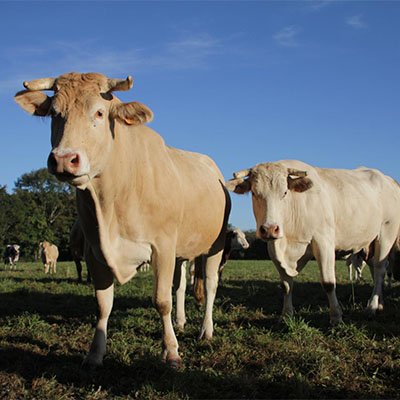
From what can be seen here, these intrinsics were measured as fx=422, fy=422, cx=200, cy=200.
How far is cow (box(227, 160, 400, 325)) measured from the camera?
6493mm

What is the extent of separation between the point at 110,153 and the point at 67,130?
659mm

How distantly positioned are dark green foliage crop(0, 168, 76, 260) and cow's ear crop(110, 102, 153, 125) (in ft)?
185

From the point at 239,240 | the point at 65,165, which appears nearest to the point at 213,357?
the point at 65,165

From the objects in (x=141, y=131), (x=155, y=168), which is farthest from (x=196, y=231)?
(x=141, y=131)

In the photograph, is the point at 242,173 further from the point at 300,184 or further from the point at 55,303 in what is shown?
the point at 55,303

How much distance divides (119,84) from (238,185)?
3.15 m

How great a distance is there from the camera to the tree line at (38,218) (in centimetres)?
5878

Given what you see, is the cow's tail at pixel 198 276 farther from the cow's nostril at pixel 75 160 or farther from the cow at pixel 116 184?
the cow's nostril at pixel 75 160

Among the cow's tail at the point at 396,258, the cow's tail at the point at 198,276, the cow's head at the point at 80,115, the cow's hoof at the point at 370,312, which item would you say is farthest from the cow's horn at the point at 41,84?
the cow's tail at the point at 396,258

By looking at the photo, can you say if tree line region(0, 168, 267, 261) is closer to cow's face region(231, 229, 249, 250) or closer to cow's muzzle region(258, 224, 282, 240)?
cow's face region(231, 229, 249, 250)

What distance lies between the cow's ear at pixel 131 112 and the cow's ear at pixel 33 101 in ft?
2.31

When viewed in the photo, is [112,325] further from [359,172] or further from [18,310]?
[359,172]

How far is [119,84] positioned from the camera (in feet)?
14.1

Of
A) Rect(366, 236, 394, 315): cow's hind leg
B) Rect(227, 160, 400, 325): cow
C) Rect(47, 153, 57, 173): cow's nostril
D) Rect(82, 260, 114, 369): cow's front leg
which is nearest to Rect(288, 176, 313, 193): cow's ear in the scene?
Rect(227, 160, 400, 325): cow
